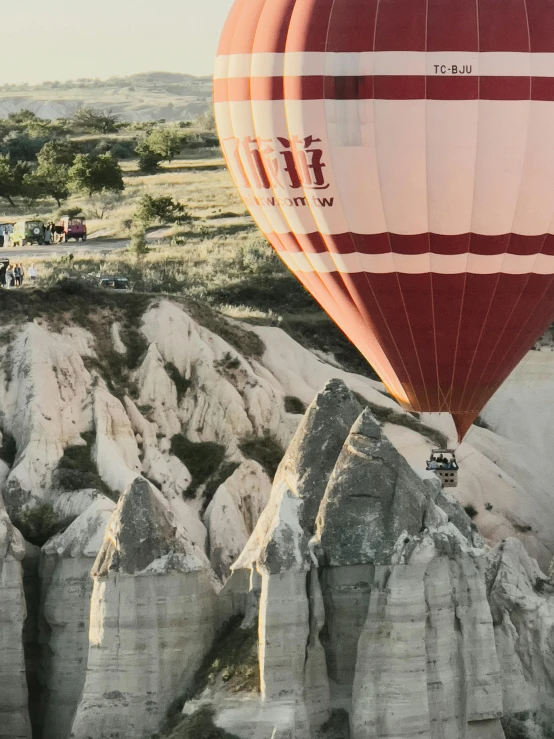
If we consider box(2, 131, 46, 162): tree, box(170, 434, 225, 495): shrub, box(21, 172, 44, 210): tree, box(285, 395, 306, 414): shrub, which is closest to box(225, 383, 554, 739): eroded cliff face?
box(170, 434, 225, 495): shrub

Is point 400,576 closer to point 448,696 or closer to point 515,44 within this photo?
point 448,696

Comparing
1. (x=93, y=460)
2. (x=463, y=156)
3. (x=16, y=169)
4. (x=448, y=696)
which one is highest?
(x=16, y=169)

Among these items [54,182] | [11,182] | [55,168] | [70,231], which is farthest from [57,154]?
[70,231]

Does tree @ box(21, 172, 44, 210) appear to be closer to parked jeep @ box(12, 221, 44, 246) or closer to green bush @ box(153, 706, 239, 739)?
parked jeep @ box(12, 221, 44, 246)

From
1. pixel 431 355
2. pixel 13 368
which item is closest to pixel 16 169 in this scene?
pixel 13 368

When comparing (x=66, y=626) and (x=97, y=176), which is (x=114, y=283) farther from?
(x=97, y=176)

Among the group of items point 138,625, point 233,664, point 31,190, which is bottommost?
point 233,664
